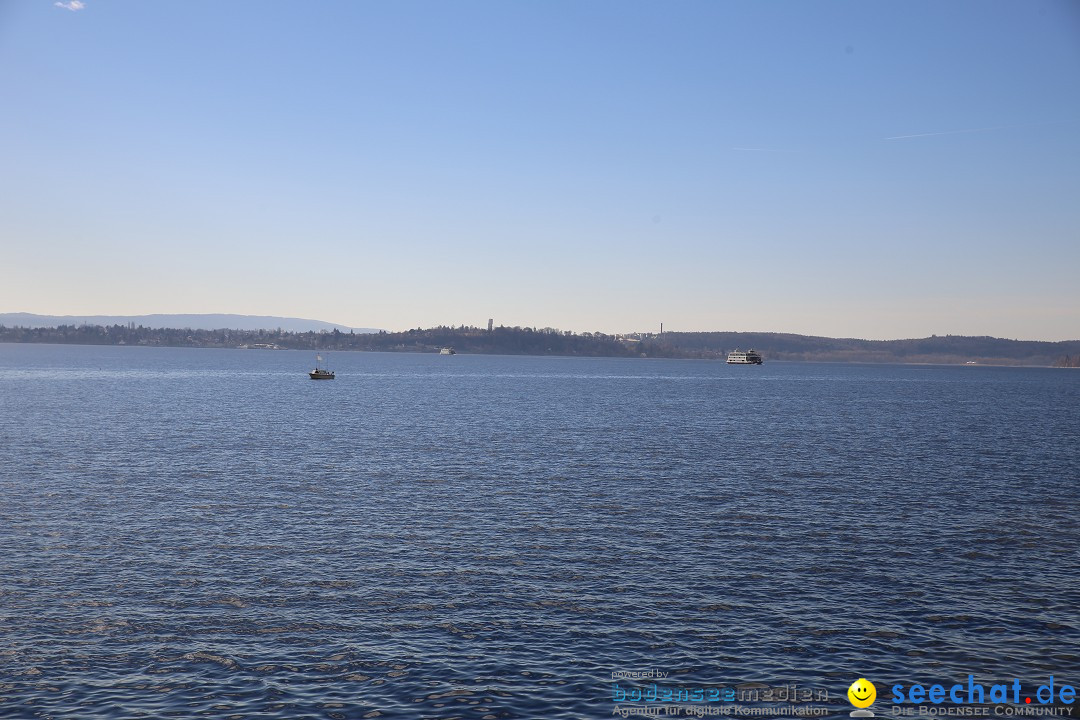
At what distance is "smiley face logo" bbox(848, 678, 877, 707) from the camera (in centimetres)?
2331

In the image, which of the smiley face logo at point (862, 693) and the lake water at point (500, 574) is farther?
the lake water at point (500, 574)

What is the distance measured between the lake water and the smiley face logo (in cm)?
30

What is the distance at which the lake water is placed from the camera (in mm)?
24641

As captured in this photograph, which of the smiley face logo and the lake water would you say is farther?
the lake water

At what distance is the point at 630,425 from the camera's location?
340 feet

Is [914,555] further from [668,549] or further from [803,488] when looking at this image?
[803,488]

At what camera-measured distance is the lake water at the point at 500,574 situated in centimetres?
2464

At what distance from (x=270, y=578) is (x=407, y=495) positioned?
18.8 metres

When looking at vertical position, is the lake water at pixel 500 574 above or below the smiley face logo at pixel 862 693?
above

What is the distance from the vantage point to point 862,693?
23.8m

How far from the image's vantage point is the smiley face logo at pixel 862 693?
76.5ft

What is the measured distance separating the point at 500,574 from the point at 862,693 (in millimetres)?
15525

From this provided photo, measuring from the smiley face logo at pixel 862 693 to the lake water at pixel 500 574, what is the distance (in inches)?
11.9

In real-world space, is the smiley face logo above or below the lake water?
below
